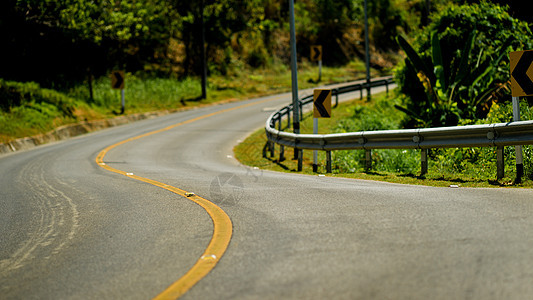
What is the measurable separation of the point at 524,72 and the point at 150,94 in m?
28.0

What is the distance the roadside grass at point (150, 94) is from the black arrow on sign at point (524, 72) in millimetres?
18467

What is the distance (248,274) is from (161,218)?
291cm

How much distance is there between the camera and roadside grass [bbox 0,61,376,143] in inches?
945

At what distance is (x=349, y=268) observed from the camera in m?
4.50

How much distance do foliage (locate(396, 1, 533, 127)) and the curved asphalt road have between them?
8756 mm

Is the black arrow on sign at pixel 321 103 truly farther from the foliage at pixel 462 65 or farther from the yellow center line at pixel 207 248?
the yellow center line at pixel 207 248

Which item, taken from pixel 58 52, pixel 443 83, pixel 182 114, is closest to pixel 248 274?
pixel 443 83

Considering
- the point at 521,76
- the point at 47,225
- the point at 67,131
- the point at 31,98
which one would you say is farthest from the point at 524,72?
the point at 31,98

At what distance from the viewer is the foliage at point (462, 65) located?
17.2 m

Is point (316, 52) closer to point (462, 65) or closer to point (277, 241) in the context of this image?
point (462, 65)

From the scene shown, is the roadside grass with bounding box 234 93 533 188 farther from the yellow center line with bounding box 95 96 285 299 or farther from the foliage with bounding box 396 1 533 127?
the yellow center line with bounding box 95 96 285 299

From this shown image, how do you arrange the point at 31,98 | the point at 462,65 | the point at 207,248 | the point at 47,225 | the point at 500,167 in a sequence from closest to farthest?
1. the point at 207,248
2. the point at 47,225
3. the point at 500,167
4. the point at 462,65
5. the point at 31,98

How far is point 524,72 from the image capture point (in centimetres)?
894

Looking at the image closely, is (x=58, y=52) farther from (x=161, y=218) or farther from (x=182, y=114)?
(x=161, y=218)
